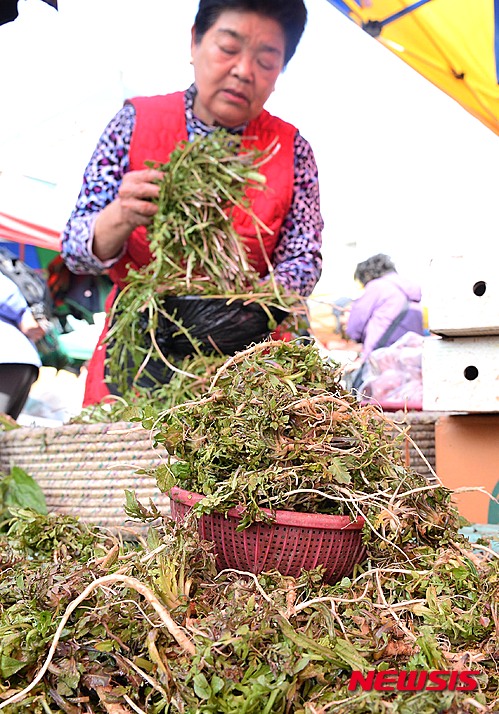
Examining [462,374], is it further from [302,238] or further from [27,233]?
[27,233]

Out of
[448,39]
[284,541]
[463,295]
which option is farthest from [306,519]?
[448,39]

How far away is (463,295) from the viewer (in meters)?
→ 1.41

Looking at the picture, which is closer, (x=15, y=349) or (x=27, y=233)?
(x=15, y=349)

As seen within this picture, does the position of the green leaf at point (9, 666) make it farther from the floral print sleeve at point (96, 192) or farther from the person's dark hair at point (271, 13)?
the person's dark hair at point (271, 13)

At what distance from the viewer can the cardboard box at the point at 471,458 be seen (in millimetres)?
1605

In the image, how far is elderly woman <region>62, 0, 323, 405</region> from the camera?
229 cm

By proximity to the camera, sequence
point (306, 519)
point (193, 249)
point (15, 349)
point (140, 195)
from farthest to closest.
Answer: point (15, 349) < point (140, 195) < point (193, 249) < point (306, 519)

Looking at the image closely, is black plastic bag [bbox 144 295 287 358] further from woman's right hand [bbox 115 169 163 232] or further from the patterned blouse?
the patterned blouse

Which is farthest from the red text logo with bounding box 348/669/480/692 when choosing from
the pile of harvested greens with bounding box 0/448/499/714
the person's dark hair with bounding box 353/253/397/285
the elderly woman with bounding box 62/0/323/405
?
the person's dark hair with bounding box 353/253/397/285

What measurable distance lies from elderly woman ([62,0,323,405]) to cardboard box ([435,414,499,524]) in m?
0.77

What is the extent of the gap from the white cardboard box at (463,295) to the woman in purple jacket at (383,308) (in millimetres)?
2228

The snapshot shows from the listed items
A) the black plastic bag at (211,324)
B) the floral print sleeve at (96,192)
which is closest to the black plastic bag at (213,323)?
the black plastic bag at (211,324)

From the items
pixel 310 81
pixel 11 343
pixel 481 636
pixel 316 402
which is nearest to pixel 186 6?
pixel 310 81

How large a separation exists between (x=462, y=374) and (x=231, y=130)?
1.45 meters
